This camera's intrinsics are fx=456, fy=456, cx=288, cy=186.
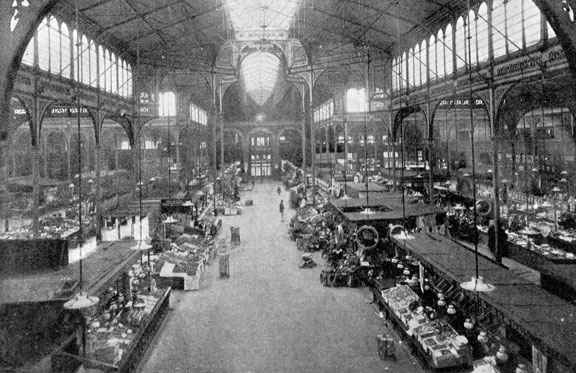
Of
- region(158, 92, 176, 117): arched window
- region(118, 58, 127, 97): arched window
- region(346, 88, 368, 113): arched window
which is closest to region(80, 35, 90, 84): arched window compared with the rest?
region(118, 58, 127, 97): arched window

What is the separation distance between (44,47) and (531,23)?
16.8 metres

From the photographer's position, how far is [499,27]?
1617 cm

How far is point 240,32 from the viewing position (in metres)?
31.8

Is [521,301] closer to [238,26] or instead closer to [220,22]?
[220,22]

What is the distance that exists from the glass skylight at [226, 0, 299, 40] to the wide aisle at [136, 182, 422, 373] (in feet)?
51.8

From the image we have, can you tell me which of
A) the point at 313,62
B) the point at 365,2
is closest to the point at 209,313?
the point at 365,2

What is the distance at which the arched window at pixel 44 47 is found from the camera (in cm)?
1636

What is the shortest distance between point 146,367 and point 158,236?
10.6 meters

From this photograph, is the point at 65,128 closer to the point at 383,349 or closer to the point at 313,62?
the point at 313,62

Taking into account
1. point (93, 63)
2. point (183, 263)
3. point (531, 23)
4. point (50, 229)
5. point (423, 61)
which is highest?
point (423, 61)

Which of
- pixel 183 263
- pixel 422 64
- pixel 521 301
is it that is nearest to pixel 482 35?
pixel 422 64

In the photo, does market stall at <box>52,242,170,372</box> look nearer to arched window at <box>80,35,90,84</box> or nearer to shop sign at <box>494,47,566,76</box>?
arched window at <box>80,35,90,84</box>

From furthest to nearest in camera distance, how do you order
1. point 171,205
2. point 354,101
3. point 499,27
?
point 354,101 → point 171,205 → point 499,27

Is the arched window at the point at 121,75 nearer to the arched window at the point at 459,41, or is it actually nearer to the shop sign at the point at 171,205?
the shop sign at the point at 171,205
